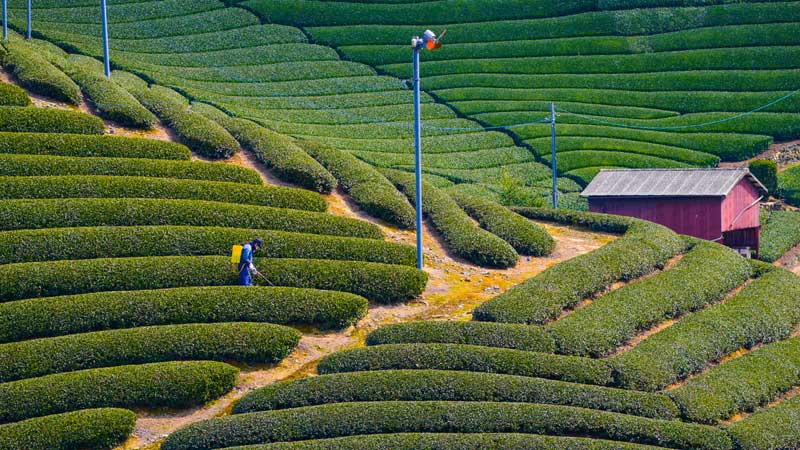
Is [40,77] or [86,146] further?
[40,77]

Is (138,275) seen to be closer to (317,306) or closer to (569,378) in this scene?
(317,306)

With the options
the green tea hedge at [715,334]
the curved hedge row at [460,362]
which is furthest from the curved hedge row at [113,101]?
the green tea hedge at [715,334]

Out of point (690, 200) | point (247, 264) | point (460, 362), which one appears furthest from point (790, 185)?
point (247, 264)

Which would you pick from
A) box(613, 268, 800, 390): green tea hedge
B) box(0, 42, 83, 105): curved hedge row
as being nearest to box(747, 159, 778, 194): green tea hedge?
box(613, 268, 800, 390): green tea hedge

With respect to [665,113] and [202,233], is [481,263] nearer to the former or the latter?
[202,233]

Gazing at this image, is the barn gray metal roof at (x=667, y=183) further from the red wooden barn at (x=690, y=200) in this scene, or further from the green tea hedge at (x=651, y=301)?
the green tea hedge at (x=651, y=301)
